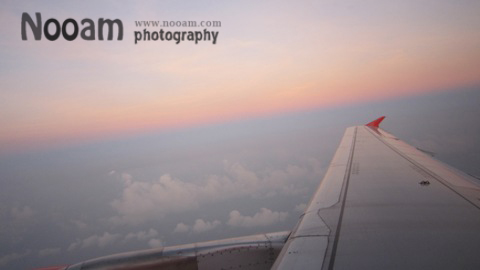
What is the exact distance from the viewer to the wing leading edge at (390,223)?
2113 millimetres

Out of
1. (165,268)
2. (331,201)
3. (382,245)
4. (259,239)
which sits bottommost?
(165,268)

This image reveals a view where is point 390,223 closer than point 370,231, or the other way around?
point 370,231

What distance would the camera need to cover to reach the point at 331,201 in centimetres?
398

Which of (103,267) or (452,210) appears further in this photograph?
(103,267)

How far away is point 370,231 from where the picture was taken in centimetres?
274

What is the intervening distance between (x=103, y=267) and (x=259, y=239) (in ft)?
10.3

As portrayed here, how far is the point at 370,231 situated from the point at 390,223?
1.25 feet

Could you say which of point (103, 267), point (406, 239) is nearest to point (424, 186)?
point (406, 239)

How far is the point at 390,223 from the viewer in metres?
2.89

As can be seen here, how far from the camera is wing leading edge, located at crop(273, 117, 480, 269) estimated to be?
211cm

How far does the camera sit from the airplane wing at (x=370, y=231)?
2158 millimetres

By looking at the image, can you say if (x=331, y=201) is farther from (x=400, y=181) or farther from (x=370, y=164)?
(x=370, y=164)

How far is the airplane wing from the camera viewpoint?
2158 mm

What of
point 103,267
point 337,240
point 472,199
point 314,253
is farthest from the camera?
point 103,267
